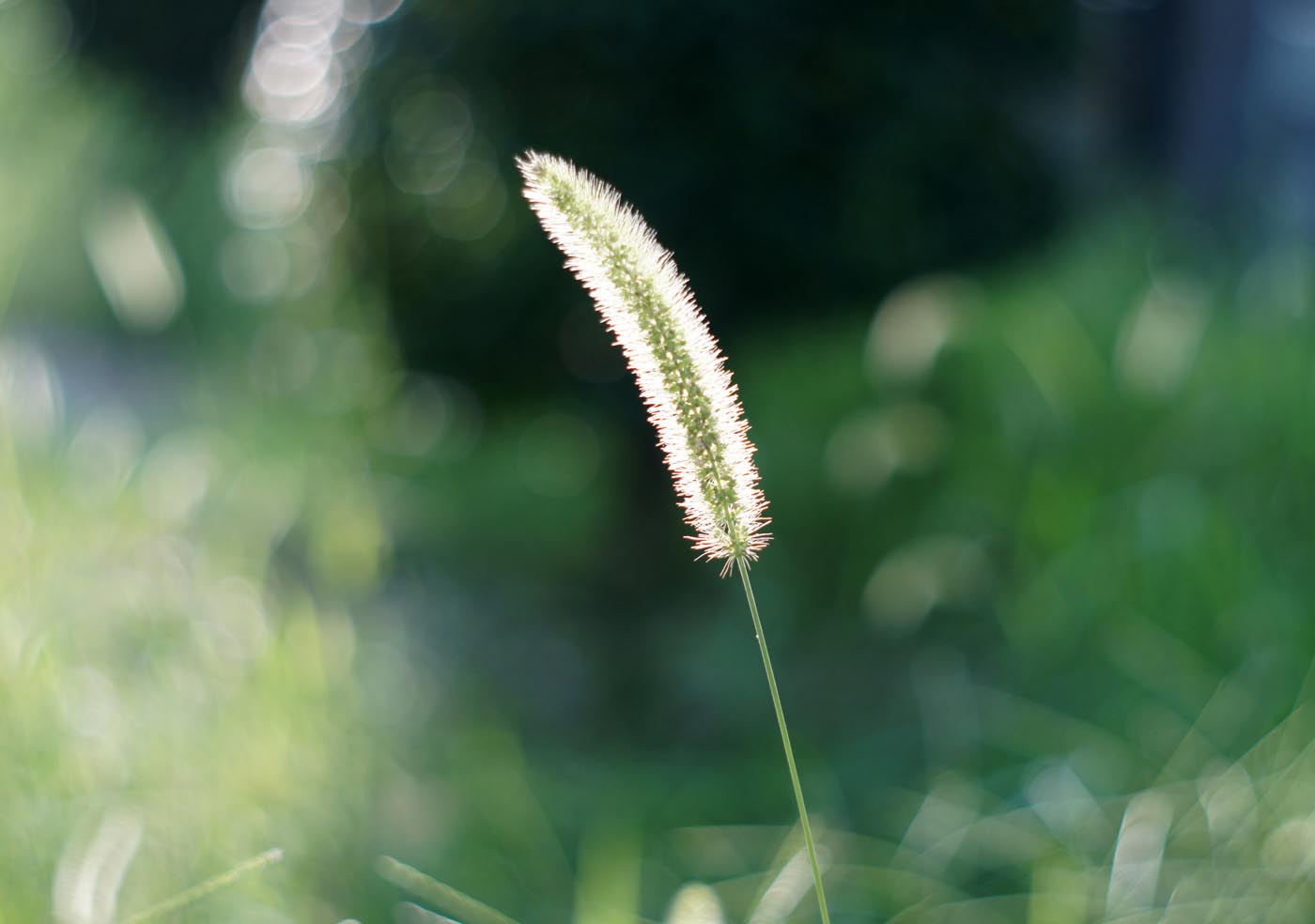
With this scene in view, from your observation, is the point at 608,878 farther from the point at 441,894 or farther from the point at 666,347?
the point at 666,347

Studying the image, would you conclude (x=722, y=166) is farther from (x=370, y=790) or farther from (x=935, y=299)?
(x=370, y=790)

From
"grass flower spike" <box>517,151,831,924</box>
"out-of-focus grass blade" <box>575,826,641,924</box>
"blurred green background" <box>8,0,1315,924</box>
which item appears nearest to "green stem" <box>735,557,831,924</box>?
"grass flower spike" <box>517,151,831,924</box>

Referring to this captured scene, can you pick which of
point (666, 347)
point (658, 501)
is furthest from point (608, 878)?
point (658, 501)

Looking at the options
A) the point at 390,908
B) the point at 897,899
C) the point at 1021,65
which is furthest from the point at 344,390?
the point at 1021,65

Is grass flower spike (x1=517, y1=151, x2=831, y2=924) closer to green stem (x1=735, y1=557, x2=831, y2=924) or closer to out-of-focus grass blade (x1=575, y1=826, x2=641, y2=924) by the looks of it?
green stem (x1=735, y1=557, x2=831, y2=924)

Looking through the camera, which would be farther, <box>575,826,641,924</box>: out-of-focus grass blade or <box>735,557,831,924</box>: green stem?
<box>575,826,641,924</box>: out-of-focus grass blade

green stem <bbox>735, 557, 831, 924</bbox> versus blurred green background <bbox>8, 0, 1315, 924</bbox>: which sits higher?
blurred green background <bbox>8, 0, 1315, 924</bbox>
